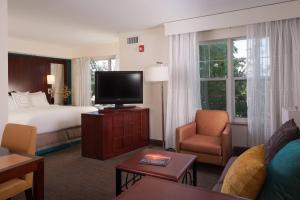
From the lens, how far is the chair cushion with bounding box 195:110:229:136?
3.86 metres

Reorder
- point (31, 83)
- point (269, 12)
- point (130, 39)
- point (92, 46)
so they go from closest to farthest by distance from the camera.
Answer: point (269, 12), point (130, 39), point (31, 83), point (92, 46)

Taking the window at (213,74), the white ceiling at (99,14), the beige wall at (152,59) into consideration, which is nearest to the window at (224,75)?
the window at (213,74)

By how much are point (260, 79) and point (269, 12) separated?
1060mm

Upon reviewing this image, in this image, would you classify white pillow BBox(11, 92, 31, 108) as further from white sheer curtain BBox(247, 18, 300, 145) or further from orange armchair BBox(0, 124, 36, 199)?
white sheer curtain BBox(247, 18, 300, 145)

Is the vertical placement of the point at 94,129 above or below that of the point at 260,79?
below

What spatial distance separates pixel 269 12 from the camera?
363cm

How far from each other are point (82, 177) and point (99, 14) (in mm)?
2734

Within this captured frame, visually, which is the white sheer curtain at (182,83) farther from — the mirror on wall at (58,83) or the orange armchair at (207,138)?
the mirror on wall at (58,83)

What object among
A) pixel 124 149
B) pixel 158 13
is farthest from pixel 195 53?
pixel 124 149

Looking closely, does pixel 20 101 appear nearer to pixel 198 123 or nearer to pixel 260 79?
pixel 198 123

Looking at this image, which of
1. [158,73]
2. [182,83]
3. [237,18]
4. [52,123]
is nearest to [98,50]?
[52,123]

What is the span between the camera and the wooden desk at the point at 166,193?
1.30m

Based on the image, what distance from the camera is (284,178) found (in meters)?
1.23

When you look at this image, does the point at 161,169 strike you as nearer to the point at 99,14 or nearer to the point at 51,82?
the point at 99,14
